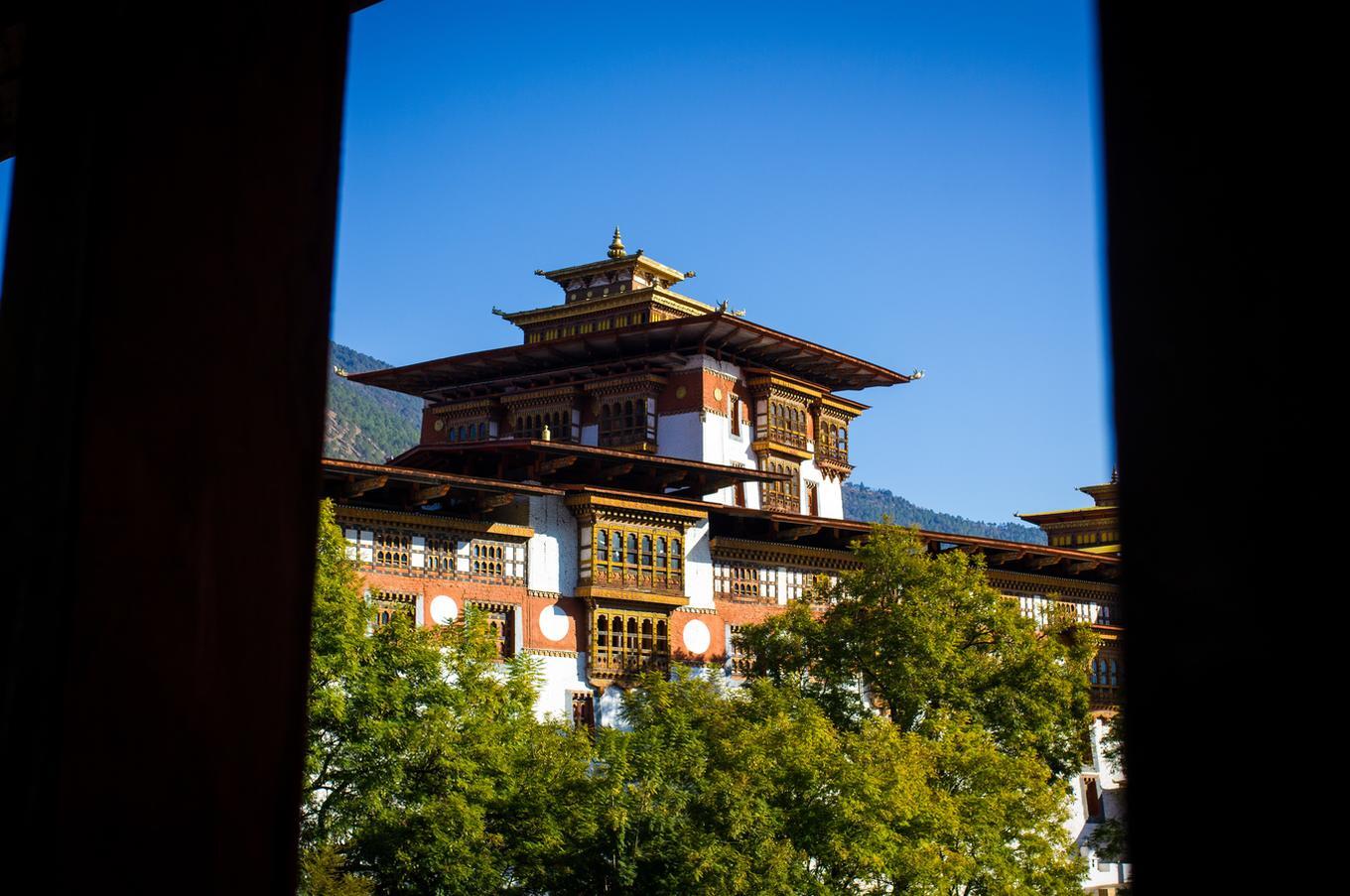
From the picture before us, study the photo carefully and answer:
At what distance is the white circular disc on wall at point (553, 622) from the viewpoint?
1115 inches

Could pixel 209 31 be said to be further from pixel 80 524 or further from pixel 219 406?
pixel 80 524

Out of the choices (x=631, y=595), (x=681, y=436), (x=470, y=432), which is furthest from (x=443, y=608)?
(x=470, y=432)

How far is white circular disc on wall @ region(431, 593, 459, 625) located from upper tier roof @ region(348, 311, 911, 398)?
47.9 ft

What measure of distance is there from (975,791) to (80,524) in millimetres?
24145

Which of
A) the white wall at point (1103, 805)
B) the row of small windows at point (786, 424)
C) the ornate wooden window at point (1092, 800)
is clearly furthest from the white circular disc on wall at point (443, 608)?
the ornate wooden window at point (1092, 800)

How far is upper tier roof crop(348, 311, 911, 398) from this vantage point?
40.2 metres

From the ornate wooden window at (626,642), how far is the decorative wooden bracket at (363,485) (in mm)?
5742

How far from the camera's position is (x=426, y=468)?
29.6m

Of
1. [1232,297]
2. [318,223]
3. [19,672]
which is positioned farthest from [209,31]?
[1232,297]

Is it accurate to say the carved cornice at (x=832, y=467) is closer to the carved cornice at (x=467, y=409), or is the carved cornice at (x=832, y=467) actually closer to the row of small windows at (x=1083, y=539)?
the carved cornice at (x=467, y=409)

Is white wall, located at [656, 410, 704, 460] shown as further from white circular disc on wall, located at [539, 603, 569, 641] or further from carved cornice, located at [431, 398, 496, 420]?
white circular disc on wall, located at [539, 603, 569, 641]

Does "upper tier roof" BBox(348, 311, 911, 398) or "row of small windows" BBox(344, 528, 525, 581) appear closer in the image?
"row of small windows" BBox(344, 528, 525, 581)

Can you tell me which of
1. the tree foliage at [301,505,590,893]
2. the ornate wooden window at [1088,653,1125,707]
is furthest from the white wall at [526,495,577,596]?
the ornate wooden window at [1088,653,1125,707]

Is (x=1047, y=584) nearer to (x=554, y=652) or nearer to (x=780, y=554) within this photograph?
(x=780, y=554)
